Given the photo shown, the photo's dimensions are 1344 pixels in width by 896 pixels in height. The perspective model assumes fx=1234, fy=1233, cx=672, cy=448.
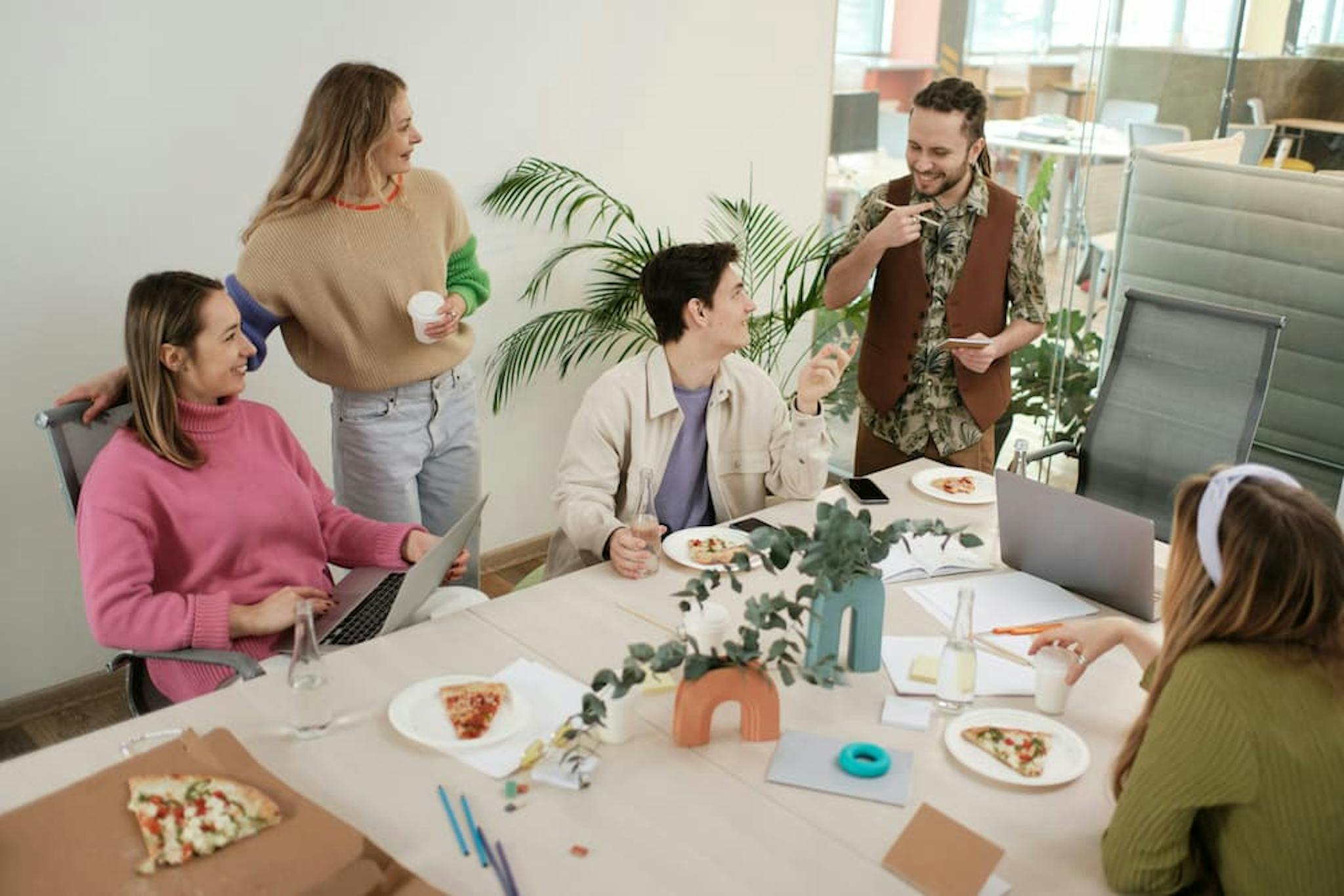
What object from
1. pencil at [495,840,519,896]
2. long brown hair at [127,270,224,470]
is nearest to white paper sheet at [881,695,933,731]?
pencil at [495,840,519,896]

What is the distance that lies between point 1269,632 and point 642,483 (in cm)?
130

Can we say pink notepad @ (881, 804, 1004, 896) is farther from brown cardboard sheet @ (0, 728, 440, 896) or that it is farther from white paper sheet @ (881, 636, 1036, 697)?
brown cardboard sheet @ (0, 728, 440, 896)

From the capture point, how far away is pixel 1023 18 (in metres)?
4.17

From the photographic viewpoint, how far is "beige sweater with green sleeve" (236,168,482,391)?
8.98 feet

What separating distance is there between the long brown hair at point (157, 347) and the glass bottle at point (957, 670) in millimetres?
1416

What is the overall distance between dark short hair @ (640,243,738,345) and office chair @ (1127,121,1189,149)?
1.92 metres

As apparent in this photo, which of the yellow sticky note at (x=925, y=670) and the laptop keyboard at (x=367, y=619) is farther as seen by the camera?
the laptop keyboard at (x=367, y=619)

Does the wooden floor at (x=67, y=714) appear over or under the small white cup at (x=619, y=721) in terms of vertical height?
under

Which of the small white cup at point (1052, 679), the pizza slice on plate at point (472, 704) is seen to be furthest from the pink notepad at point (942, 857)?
the pizza slice on plate at point (472, 704)

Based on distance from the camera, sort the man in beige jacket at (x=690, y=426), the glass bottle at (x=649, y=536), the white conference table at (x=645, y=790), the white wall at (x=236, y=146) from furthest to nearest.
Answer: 1. the white wall at (x=236, y=146)
2. the man in beige jacket at (x=690, y=426)
3. the glass bottle at (x=649, y=536)
4. the white conference table at (x=645, y=790)

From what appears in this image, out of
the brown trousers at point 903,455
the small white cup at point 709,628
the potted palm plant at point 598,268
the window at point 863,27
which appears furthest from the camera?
the window at point 863,27

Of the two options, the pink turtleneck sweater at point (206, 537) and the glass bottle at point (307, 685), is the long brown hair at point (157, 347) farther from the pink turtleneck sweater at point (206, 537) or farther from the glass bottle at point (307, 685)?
the glass bottle at point (307, 685)

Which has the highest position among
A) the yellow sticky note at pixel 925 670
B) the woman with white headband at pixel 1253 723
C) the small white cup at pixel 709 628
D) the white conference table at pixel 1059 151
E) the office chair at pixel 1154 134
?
the office chair at pixel 1154 134

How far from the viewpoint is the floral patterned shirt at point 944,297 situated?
315cm
